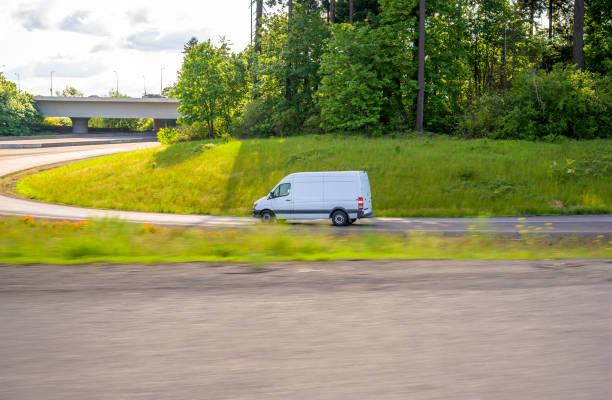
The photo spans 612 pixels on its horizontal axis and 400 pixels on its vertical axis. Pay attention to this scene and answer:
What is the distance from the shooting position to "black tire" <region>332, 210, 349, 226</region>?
20172mm

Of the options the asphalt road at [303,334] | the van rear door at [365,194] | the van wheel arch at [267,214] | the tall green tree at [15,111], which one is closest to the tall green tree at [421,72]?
the van rear door at [365,194]

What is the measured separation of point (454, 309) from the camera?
4242 mm

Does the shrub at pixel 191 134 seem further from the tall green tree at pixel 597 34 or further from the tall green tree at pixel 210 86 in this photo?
the tall green tree at pixel 597 34

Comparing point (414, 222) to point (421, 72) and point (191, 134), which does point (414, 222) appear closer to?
point (421, 72)

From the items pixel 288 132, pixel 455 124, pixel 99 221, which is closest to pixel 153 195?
pixel 288 132

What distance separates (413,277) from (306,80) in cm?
4566

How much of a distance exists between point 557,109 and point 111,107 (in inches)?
2765

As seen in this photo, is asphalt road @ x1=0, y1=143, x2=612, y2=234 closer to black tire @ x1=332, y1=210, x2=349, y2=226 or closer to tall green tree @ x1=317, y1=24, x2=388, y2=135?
black tire @ x1=332, y1=210, x2=349, y2=226

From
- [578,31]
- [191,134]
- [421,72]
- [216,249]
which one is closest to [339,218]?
[216,249]

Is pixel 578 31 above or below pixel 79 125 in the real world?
above

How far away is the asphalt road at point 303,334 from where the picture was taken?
299 cm

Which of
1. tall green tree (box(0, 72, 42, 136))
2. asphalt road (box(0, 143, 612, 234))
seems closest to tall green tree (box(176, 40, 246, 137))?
asphalt road (box(0, 143, 612, 234))

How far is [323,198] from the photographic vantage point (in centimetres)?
2050

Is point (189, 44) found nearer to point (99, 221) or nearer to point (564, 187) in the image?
point (564, 187)
